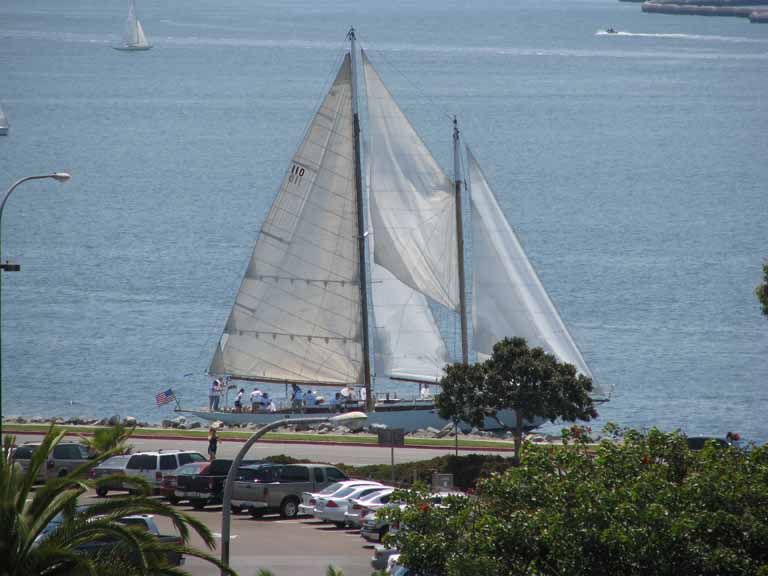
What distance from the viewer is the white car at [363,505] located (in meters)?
38.1

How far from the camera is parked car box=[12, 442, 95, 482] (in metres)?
43.8

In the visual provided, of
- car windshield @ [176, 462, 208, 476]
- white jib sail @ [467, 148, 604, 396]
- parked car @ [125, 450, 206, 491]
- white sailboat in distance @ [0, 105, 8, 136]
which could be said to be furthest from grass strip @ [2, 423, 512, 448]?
white sailboat in distance @ [0, 105, 8, 136]

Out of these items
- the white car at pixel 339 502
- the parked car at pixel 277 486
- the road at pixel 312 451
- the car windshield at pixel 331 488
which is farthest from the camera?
the road at pixel 312 451

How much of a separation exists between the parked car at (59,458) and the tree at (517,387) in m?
11.3

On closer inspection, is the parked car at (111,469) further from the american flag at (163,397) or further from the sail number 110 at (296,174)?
the sail number 110 at (296,174)

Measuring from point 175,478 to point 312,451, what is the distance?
1163cm

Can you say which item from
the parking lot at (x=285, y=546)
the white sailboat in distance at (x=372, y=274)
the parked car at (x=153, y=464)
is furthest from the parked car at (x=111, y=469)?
the white sailboat in distance at (x=372, y=274)

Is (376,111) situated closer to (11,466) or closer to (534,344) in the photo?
(534,344)

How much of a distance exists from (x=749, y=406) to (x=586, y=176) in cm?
8105

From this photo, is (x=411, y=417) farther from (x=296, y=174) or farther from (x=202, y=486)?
(x=202, y=486)

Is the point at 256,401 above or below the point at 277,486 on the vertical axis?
above

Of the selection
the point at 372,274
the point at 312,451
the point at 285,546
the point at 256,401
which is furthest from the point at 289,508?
the point at 256,401

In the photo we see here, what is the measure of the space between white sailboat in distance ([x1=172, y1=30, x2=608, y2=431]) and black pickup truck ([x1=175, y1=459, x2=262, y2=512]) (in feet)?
66.2

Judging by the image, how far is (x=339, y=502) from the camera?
38.9m
